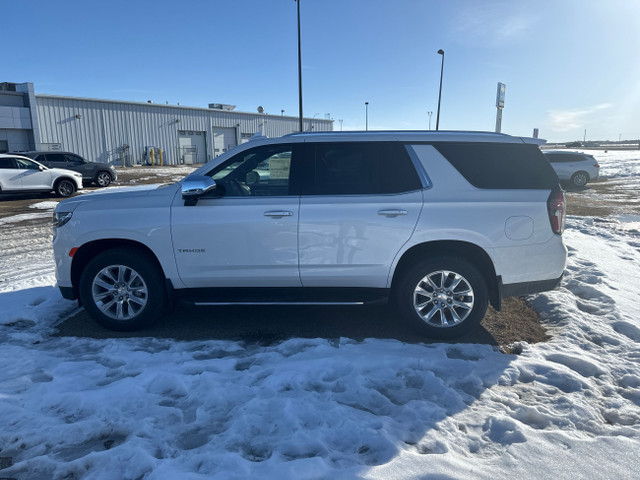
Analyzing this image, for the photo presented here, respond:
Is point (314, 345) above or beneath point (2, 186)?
beneath

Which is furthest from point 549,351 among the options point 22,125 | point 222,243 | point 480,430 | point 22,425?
point 22,125

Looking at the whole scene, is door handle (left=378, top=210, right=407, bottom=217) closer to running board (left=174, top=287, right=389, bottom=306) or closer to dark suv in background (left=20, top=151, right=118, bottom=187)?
running board (left=174, top=287, right=389, bottom=306)

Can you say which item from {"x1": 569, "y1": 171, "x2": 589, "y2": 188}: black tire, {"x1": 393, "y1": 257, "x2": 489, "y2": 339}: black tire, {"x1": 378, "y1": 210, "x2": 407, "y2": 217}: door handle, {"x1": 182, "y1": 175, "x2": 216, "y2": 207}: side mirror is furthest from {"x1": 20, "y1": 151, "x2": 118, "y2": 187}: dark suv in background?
{"x1": 569, "y1": 171, "x2": 589, "y2": 188}: black tire

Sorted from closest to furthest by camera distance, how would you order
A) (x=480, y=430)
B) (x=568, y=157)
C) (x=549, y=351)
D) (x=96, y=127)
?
(x=480, y=430) < (x=549, y=351) < (x=568, y=157) < (x=96, y=127)

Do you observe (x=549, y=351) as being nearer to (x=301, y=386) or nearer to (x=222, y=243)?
(x=301, y=386)

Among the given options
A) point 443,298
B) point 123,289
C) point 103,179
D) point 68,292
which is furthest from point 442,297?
point 103,179

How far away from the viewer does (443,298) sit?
13.9 ft

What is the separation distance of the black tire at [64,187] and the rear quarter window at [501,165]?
53.8 feet

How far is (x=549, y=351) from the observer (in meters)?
3.99

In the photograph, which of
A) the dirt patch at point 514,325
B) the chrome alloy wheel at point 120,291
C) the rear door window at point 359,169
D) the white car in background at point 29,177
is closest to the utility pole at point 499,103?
the dirt patch at point 514,325

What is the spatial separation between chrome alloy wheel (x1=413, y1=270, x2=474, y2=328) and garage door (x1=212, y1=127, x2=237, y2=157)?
140 ft

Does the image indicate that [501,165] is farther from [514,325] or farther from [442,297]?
[514,325]

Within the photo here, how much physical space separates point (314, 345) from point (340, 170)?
64.7 inches

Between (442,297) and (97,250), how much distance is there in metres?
3.36
